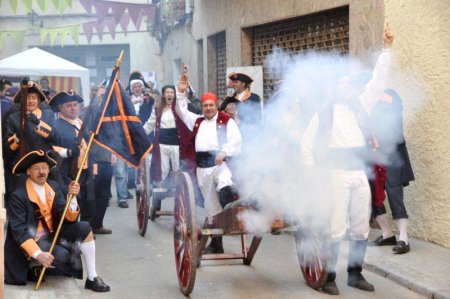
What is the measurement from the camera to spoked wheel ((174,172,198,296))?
632cm

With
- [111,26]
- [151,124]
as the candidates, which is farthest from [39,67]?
[111,26]

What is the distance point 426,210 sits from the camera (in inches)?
351

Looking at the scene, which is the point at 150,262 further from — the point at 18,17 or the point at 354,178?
the point at 18,17

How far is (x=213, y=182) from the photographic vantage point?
800cm

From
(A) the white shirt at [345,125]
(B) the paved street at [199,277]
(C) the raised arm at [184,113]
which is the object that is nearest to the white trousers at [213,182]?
(B) the paved street at [199,277]

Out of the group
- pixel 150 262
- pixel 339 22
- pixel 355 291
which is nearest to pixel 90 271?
pixel 150 262

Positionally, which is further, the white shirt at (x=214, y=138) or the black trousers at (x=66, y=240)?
the white shirt at (x=214, y=138)

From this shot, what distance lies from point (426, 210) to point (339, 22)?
3.26 metres

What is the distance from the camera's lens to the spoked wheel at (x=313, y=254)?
6402 millimetres

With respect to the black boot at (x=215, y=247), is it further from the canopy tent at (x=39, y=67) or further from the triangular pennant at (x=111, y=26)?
the triangular pennant at (x=111, y=26)

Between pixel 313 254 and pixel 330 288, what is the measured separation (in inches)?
13.1

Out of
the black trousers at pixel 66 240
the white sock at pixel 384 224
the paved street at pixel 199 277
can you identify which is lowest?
the paved street at pixel 199 277

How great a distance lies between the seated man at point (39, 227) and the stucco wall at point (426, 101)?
4.07 m

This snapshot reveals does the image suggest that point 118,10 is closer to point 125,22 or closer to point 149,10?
point 125,22
